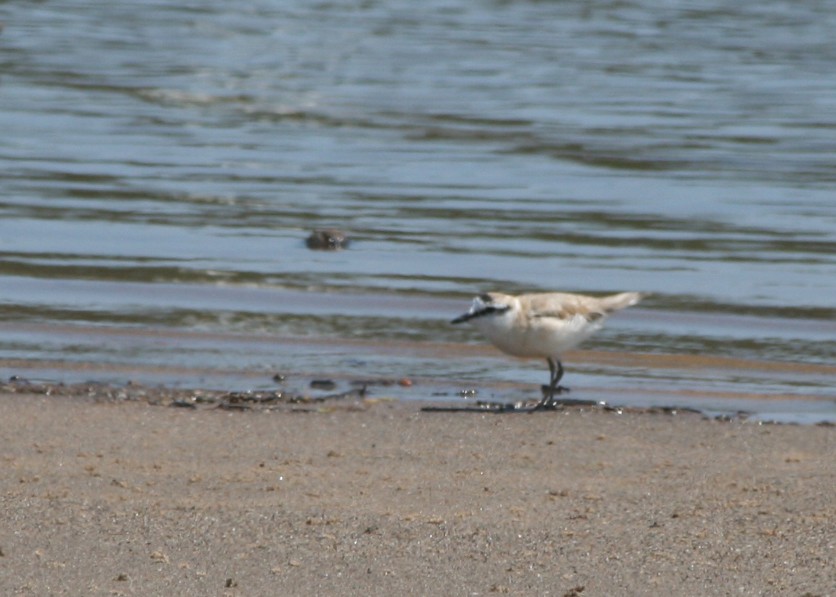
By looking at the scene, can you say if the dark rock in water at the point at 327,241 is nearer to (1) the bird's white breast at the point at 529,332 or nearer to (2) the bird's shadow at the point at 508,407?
(1) the bird's white breast at the point at 529,332

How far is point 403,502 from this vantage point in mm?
6316

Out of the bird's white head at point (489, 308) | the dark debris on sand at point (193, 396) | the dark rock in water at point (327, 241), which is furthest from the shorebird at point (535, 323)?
the dark rock in water at point (327, 241)

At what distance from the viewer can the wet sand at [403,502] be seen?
5.33 meters

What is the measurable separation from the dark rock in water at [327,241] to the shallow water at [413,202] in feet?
0.44

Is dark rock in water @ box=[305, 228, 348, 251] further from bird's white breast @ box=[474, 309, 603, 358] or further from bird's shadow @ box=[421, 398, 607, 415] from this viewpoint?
bird's shadow @ box=[421, 398, 607, 415]

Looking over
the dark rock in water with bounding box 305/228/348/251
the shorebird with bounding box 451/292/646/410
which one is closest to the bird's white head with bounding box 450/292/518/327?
the shorebird with bounding box 451/292/646/410

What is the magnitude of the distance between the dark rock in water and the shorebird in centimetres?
448

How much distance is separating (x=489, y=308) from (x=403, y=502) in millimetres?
2257

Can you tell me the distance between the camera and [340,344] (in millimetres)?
10086

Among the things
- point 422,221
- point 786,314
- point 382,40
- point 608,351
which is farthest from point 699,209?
point 382,40

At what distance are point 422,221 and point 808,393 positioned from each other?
5.76 meters

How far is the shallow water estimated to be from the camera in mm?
10164

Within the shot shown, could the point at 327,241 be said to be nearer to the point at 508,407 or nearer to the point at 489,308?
the point at 489,308

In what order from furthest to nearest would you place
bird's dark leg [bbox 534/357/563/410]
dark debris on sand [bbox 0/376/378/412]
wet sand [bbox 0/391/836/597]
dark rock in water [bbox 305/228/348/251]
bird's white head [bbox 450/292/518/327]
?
dark rock in water [bbox 305/228/348/251] → bird's white head [bbox 450/292/518/327] → bird's dark leg [bbox 534/357/563/410] → dark debris on sand [bbox 0/376/378/412] → wet sand [bbox 0/391/836/597]
